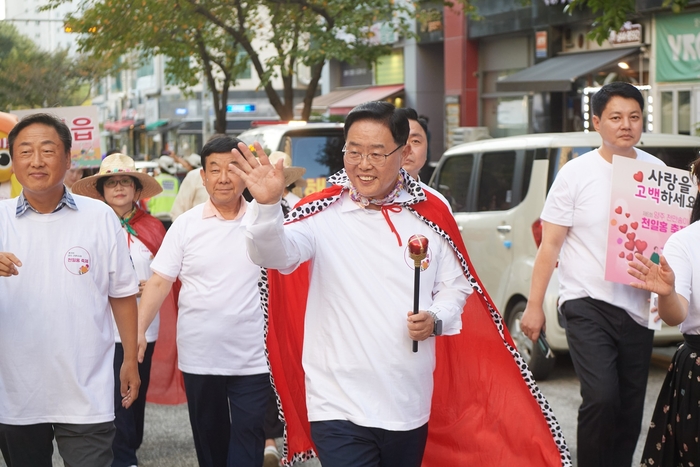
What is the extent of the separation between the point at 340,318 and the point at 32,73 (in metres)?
38.3

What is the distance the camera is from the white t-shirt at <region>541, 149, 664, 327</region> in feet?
17.3

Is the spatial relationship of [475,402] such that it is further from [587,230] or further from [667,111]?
[667,111]

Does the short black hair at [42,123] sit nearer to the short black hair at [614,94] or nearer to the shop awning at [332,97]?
the short black hair at [614,94]

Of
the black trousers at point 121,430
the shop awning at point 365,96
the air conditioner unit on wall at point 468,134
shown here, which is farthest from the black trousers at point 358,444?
the shop awning at point 365,96

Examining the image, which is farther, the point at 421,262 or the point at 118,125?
the point at 118,125

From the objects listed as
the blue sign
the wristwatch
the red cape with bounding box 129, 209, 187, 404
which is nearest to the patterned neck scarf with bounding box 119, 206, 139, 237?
the red cape with bounding box 129, 209, 187, 404

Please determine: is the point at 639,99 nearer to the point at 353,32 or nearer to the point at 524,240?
the point at 524,240

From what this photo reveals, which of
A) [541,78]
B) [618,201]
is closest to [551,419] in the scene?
[618,201]

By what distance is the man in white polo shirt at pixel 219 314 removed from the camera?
17.8 feet

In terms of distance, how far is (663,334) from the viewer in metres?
8.33

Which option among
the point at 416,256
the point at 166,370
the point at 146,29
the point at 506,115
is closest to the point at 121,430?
the point at 166,370

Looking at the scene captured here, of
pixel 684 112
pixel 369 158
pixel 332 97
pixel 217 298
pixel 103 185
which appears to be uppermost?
pixel 332 97

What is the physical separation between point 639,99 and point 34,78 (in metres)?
37.4

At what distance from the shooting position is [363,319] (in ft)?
12.5
